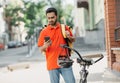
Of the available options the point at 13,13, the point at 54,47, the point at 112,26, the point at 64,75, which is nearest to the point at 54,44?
the point at 54,47

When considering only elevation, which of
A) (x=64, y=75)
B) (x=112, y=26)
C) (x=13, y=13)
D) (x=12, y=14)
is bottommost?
(x=12, y=14)

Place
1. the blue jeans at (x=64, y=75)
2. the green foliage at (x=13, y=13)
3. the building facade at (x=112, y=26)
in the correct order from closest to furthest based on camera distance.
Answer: the blue jeans at (x=64, y=75) < the building facade at (x=112, y=26) < the green foliage at (x=13, y=13)

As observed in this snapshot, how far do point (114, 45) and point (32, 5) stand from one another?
7434cm

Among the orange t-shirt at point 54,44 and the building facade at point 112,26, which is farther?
the building facade at point 112,26

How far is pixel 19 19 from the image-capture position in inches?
3575

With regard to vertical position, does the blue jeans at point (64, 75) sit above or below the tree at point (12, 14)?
above

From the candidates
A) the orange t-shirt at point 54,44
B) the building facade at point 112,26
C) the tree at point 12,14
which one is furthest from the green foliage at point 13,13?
the orange t-shirt at point 54,44

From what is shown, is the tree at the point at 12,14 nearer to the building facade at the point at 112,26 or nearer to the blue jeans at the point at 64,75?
the building facade at the point at 112,26

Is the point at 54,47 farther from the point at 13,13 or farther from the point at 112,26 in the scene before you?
the point at 13,13

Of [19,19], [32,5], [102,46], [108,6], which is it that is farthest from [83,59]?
[19,19]

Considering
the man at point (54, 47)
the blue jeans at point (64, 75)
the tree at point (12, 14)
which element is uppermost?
the man at point (54, 47)

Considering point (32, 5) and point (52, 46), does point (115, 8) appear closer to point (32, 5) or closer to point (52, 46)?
point (52, 46)

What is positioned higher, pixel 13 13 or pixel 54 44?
pixel 54 44

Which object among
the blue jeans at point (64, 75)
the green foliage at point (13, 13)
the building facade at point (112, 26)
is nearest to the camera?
the blue jeans at point (64, 75)
